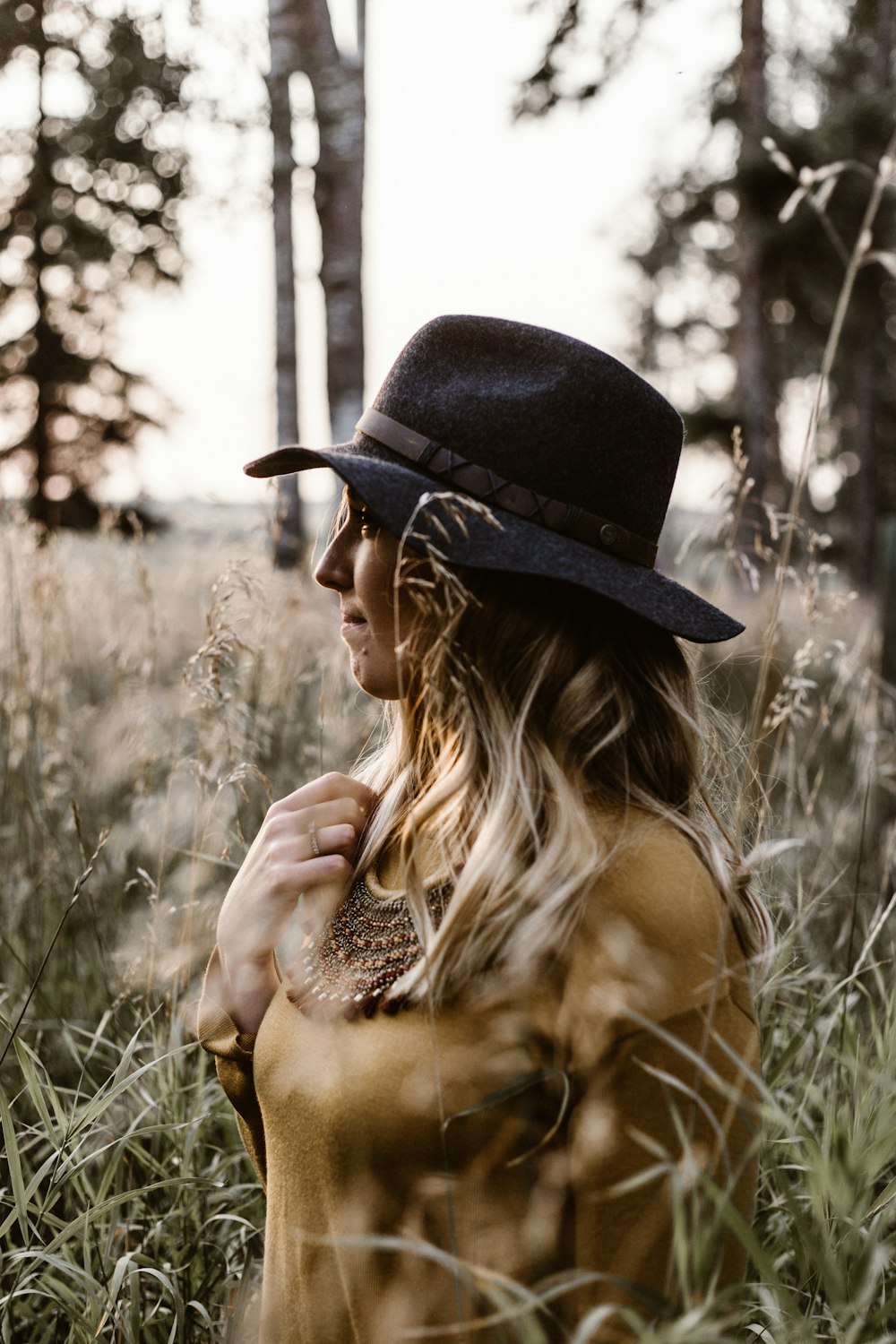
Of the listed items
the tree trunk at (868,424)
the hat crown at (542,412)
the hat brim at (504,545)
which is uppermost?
the hat crown at (542,412)

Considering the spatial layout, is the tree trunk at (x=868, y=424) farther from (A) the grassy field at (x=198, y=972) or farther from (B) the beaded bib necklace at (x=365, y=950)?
(B) the beaded bib necklace at (x=365, y=950)

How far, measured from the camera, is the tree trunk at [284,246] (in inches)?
273

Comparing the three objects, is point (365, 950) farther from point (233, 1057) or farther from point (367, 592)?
point (367, 592)

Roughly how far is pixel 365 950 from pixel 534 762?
0.92 ft

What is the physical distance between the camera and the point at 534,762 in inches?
44.6

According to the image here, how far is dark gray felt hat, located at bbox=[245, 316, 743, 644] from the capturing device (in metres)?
1.12

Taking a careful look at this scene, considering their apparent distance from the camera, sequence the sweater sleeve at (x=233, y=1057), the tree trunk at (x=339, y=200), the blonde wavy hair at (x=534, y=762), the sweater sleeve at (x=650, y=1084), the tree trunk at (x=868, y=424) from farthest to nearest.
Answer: the tree trunk at (x=868, y=424) < the tree trunk at (x=339, y=200) < the sweater sleeve at (x=233, y=1057) < the blonde wavy hair at (x=534, y=762) < the sweater sleeve at (x=650, y=1084)

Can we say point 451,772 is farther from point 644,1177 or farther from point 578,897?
point 644,1177

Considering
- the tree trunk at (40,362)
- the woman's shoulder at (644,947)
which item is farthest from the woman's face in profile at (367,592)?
the tree trunk at (40,362)

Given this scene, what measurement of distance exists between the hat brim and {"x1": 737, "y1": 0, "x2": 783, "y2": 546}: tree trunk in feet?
26.9

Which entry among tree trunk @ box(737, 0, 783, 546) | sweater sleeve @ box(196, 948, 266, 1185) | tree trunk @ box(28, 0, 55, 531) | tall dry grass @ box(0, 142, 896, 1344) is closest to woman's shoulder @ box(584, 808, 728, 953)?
tall dry grass @ box(0, 142, 896, 1344)

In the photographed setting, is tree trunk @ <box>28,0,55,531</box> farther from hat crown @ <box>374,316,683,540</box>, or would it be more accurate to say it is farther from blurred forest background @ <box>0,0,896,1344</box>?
hat crown @ <box>374,316,683,540</box>

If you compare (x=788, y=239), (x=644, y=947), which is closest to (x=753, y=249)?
(x=788, y=239)

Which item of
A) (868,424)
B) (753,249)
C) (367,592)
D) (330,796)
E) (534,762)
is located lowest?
(868,424)
